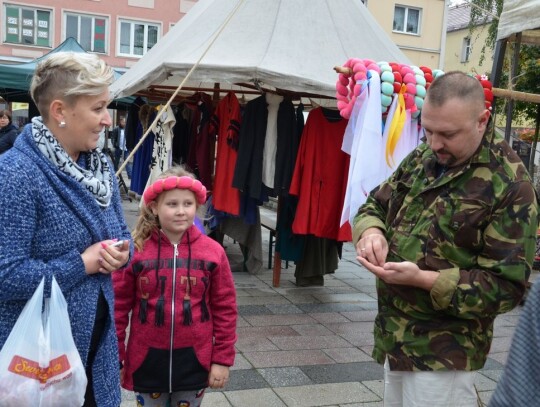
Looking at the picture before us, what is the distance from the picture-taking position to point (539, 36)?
5.34 m

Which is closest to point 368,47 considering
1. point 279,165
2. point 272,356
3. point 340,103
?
point 279,165

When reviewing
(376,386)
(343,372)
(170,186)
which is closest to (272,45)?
(343,372)

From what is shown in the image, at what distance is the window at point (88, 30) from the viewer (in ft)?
92.0

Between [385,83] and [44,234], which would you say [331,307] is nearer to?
[385,83]

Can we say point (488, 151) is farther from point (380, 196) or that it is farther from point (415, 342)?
point (415, 342)

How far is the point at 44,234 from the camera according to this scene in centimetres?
202

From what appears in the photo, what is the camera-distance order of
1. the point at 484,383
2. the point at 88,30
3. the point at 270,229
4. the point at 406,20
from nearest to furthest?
1. the point at 484,383
2. the point at 270,229
3. the point at 88,30
4. the point at 406,20

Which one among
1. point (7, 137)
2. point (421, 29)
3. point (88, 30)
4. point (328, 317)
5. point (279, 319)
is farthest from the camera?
point (421, 29)

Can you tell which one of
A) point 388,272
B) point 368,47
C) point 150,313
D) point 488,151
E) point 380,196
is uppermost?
point 368,47

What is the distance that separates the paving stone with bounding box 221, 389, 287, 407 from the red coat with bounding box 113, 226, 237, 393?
127 cm

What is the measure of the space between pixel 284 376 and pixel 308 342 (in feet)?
2.77

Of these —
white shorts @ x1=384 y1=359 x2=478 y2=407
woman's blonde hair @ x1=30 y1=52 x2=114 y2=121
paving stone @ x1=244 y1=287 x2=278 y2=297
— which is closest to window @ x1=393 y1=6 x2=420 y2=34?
→ paving stone @ x1=244 y1=287 x2=278 y2=297

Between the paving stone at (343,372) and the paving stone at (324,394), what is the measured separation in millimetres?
110

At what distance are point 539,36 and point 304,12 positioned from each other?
96.8 inches
